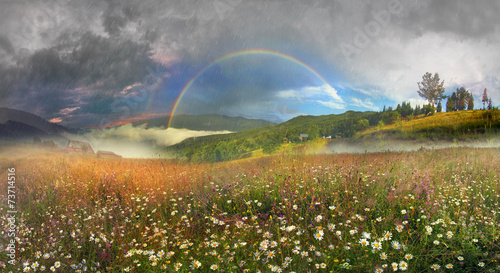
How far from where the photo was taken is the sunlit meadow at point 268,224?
317 cm

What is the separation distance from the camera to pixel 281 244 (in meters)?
3.39

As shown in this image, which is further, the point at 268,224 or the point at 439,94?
the point at 439,94

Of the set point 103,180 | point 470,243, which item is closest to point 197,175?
point 103,180

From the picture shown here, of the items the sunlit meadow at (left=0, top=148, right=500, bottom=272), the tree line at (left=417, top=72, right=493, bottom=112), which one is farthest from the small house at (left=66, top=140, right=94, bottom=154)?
the tree line at (left=417, top=72, right=493, bottom=112)

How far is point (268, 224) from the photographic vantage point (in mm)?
4070

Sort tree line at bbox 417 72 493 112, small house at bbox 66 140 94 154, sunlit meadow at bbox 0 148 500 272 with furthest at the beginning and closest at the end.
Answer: tree line at bbox 417 72 493 112
small house at bbox 66 140 94 154
sunlit meadow at bbox 0 148 500 272

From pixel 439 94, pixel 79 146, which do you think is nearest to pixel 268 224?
pixel 79 146

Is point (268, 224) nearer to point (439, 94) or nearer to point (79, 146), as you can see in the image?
point (79, 146)

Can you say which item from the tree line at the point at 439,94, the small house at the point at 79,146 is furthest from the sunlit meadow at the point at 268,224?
the tree line at the point at 439,94

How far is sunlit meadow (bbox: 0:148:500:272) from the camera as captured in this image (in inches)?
125

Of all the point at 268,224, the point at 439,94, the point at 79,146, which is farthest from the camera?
the point at 439,94

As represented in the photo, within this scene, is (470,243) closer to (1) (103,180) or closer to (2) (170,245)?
(2) (170,245)

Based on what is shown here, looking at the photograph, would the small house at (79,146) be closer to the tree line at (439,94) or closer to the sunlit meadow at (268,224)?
the sunlit meadow at (268,224)

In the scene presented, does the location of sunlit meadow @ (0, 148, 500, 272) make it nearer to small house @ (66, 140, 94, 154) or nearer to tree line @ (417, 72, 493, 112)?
small house @ (66, 140, 94, 154)
